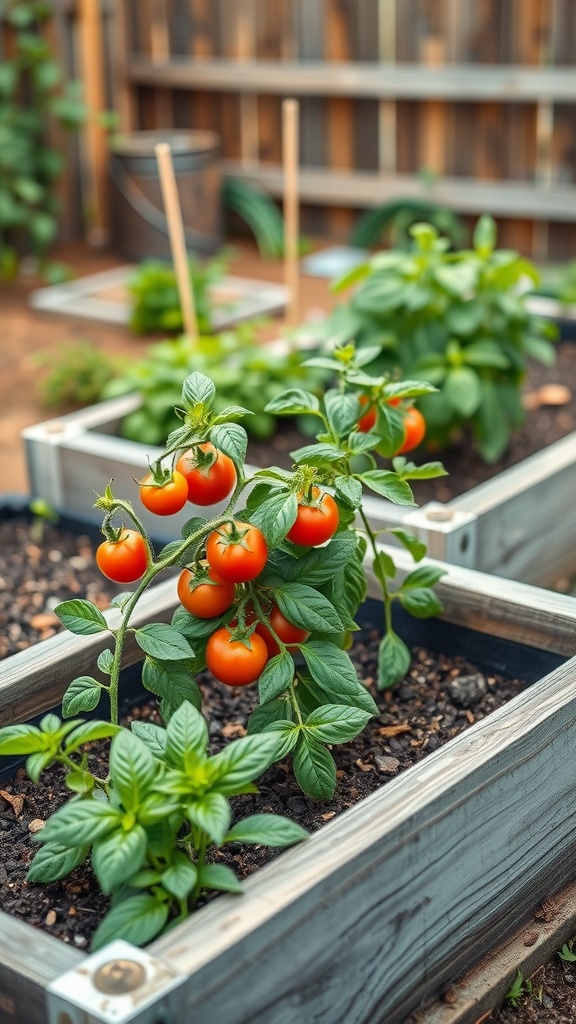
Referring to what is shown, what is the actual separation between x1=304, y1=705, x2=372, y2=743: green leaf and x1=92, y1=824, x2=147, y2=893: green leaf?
0.99 feet

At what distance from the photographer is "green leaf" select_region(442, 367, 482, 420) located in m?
2.77

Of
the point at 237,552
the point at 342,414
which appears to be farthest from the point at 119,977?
the point at 342,414

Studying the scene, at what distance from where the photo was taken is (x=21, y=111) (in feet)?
19.1

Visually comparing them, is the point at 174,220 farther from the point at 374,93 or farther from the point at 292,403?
the point at 374,93

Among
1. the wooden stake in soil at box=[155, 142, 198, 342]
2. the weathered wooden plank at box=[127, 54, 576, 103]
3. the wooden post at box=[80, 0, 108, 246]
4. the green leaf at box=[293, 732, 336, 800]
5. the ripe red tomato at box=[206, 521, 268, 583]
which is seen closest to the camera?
the ripe red tomato at box=[206, 521, 268, 583]

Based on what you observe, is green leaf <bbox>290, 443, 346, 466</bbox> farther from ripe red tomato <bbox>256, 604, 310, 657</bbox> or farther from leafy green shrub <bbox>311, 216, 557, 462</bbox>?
leafy green shrub <bbox>311, 216, 557, 462</bbox>

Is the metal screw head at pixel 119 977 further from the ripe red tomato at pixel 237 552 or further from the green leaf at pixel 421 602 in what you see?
the green leaf at pixel 421 602

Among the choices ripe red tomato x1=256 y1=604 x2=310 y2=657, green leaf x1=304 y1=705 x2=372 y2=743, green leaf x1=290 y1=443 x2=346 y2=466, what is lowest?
green leaf x1=304 y1=705 x2=372 y2=743

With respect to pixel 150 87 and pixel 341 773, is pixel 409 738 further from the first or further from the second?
pixel 150 87

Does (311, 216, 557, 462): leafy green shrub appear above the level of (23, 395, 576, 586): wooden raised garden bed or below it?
above

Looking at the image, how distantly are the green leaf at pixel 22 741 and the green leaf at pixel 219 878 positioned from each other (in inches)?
8.4

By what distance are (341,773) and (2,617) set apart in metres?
0.92

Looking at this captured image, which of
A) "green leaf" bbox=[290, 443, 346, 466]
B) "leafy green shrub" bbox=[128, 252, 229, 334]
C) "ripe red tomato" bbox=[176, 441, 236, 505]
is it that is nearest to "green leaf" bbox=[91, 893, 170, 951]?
"ripe red tomato" bbox=[176, 441, 236, 505]

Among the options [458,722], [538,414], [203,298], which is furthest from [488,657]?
[203,298]
